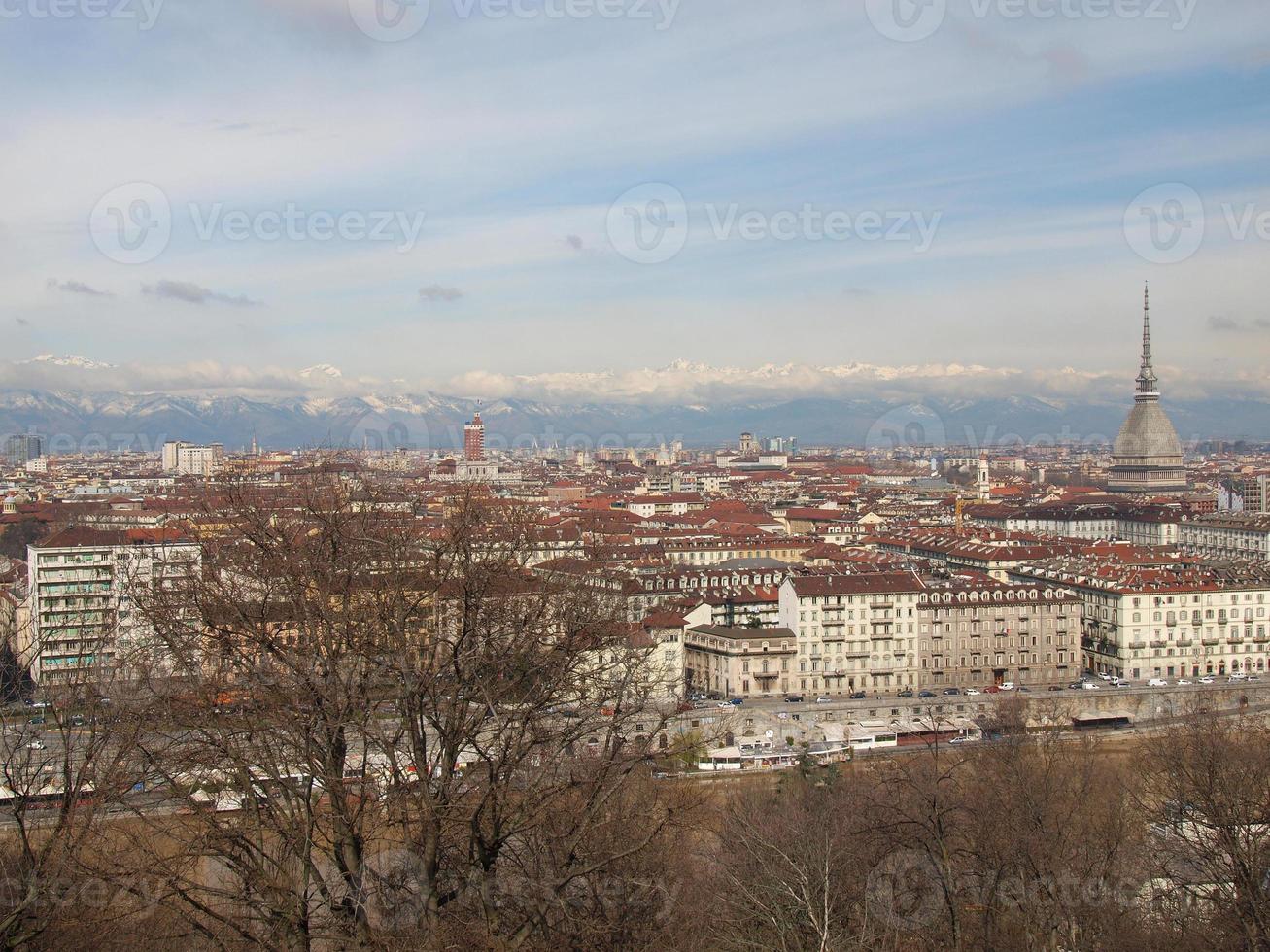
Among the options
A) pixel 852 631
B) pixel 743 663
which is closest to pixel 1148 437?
pixel 852 631

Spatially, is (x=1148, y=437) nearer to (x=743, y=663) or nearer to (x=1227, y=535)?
(x=1227, y=535)

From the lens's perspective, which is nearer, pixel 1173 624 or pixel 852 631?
pixel 852 631

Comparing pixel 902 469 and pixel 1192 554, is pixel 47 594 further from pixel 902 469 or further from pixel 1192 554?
pixel 902 469

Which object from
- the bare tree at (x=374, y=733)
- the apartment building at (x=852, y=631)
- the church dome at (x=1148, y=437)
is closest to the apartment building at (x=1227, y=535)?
the apartment building at (x=852, y=631)

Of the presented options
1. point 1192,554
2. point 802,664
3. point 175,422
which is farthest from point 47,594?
point 175,422

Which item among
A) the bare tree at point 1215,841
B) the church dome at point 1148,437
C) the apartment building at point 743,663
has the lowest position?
the apartment building at point 743,663

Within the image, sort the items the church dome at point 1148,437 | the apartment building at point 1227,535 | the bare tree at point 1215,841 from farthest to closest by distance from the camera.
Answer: the church dome at point 1148,437 < the apartment building at point 1227,535 < the bare tree at point 1215,841

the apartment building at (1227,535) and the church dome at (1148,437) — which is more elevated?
the church dome at (1148,437)

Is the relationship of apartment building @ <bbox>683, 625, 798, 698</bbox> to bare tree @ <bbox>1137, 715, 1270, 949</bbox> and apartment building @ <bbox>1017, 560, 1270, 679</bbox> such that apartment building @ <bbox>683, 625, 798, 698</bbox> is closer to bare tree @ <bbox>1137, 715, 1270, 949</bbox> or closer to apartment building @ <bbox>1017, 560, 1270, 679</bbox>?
apartment building @ <bbox>1017, 560, 1270, 679</bbox>

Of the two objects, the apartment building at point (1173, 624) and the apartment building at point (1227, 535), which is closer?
the apartment building at point (1173, 624)

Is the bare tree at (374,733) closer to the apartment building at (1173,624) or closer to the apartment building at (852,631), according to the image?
the apartment building at (852,631)

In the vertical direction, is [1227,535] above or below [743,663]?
above
